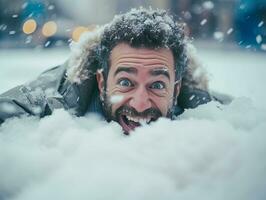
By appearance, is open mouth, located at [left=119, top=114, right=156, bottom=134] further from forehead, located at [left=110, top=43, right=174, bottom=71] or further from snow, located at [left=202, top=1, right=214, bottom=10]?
snow, located at [left=202, top=1, right=214, bottom=10]

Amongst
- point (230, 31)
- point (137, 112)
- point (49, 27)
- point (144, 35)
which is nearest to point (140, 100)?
point (137, 112)

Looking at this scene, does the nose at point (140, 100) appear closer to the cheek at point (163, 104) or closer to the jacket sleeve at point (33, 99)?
the cheek at point (163, 104)

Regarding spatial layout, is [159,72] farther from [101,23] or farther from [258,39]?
[258,39]

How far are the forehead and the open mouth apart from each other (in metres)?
0.23

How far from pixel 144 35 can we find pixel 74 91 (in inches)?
17.0

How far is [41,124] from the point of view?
7.68 ft

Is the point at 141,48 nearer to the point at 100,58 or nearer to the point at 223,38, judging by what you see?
the point at 100,58

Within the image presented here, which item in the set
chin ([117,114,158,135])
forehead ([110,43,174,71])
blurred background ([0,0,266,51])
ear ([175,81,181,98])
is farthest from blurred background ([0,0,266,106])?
chin ([117,114,158,135])

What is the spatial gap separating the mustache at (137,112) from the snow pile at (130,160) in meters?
0.05

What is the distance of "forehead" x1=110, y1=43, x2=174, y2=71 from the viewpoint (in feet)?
7.82

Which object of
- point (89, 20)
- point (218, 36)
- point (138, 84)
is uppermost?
point (218, 36)

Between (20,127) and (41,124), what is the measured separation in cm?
9

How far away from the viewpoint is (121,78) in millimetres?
2426

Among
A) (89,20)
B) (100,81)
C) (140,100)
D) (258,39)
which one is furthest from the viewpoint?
(258,39)
